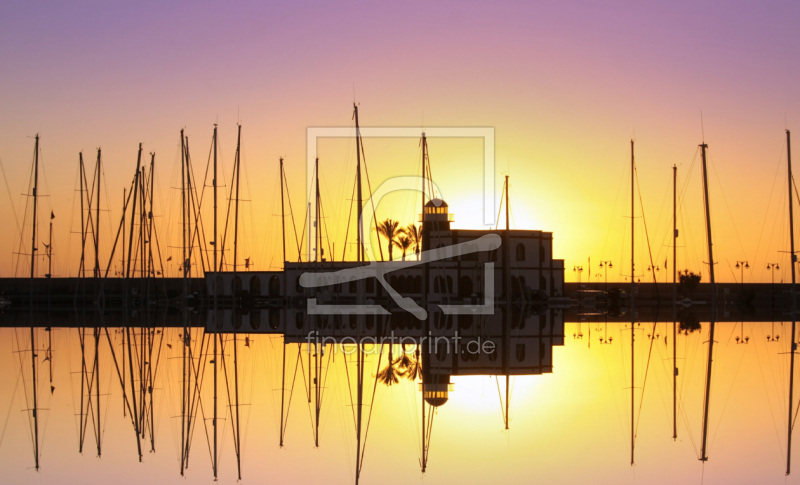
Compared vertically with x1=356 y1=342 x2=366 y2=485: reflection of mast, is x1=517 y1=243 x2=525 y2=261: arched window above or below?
above

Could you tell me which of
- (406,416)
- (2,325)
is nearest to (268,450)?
(406,416)

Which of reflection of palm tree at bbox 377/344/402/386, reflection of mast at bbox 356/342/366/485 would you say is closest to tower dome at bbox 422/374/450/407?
reflection of palm tree at bbox 377/344/402/386

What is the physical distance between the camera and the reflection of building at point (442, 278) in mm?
61000

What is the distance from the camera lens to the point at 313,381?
760 inches

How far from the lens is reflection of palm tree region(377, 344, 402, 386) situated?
1928 cm

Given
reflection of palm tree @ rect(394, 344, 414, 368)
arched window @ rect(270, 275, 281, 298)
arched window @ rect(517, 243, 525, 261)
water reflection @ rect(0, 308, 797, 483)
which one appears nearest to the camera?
water reflection @ rect(0, 308, 797, 483)

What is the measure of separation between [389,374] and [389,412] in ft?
16.9

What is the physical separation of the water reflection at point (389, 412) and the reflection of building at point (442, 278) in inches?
1271

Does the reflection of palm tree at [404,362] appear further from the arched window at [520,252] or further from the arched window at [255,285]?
the arched window at [255,285]

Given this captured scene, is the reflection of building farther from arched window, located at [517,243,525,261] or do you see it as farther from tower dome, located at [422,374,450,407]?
tower dome, located at [422,374,450,407]

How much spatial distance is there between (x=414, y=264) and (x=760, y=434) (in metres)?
51.5

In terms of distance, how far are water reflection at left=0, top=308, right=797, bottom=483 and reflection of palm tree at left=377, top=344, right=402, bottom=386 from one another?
120mm

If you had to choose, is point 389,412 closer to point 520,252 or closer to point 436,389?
point 436,389

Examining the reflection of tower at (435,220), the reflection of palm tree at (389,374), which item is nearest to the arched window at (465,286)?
the reflection of tower at (435,220)
